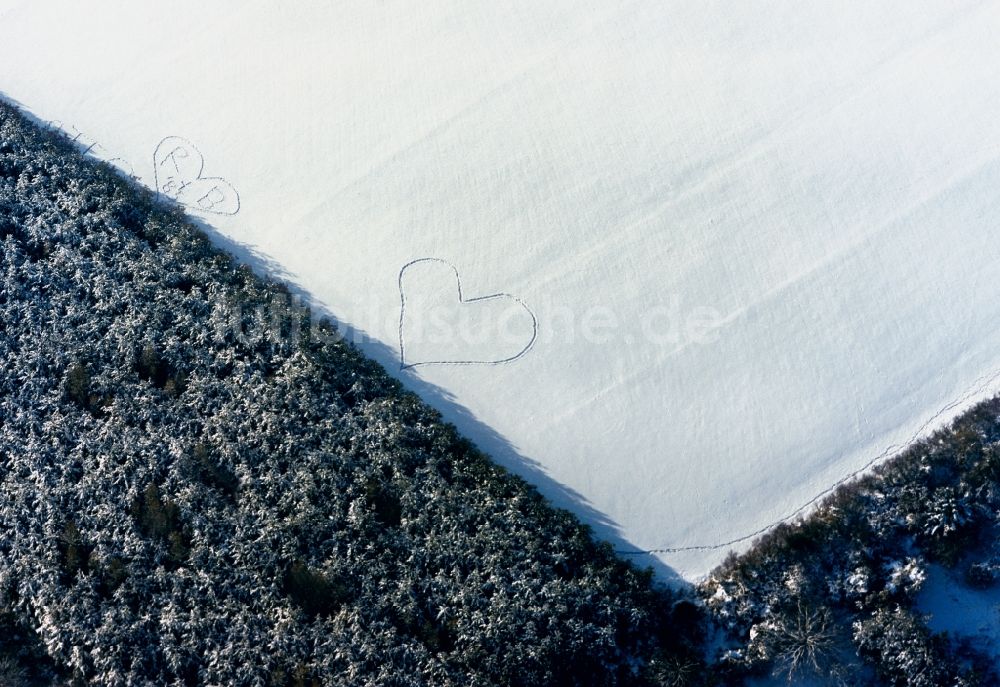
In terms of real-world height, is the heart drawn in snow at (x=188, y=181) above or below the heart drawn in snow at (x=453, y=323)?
above

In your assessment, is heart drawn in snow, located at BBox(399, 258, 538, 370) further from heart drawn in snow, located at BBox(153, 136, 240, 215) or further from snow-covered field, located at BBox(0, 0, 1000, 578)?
heart drawn in snow, located at BBox(153, 136, 240, 215)

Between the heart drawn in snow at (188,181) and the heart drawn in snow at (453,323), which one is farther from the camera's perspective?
the heart drawn in snow at (188,181)

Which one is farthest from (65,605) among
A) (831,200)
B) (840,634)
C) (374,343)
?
(831,200)

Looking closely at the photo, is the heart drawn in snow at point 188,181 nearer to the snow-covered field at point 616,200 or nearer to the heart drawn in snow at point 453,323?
the snow-covered field at point 616,200

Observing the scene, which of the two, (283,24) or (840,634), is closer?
(840,634)

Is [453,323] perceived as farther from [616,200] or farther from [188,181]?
[188,181]

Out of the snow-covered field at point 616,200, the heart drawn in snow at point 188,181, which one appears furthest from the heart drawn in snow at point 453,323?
the heart drawn in snow at point 188,181

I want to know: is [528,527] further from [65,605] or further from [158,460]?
[65,605]
